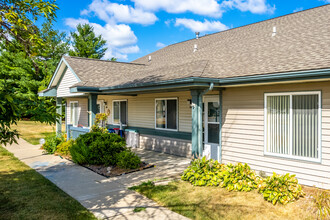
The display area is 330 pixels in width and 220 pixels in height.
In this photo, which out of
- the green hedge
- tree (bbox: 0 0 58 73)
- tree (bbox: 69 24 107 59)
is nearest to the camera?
tree (bbox: 0 0 58 73)

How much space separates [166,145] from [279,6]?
14.0m

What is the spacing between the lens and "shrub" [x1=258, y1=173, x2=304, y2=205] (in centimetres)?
522

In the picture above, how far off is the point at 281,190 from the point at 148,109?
7957 mm

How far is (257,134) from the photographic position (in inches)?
286

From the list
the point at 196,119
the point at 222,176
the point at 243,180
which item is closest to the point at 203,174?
the point at 222,176

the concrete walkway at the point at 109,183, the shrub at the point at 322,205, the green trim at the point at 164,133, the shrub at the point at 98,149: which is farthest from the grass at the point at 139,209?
the green trim at the point at 164,133

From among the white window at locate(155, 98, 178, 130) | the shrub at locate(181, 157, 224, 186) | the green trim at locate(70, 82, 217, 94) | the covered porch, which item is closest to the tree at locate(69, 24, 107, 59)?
the covered porch

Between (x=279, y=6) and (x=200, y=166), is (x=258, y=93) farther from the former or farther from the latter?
(x=279, y=6)

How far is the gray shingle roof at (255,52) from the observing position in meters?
6.77

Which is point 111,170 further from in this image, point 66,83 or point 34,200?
point 66,83

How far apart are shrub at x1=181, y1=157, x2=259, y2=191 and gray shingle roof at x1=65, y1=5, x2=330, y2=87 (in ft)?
8.45

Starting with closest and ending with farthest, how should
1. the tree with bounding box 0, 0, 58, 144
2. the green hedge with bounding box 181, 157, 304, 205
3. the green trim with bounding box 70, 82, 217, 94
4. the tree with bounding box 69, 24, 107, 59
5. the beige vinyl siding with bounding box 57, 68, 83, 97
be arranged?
the tree with bounding box 0, 0, 58, 144 < the green hedge with bounding box 181, 157, 304, 205 < the green trim with bounding box 70, 82, 217, 94 < the beige vinyl siding with bounding box 57, 68, 83, 97 < the tree with bounding box 69, 24, 107, 59

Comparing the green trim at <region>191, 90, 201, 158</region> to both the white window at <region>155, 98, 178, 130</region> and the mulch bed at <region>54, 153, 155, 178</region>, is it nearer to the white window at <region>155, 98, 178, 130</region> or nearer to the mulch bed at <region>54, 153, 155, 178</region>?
the mulch bed at <region>54, 153, 155, 178</region>

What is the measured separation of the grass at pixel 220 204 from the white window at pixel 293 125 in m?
1.01
